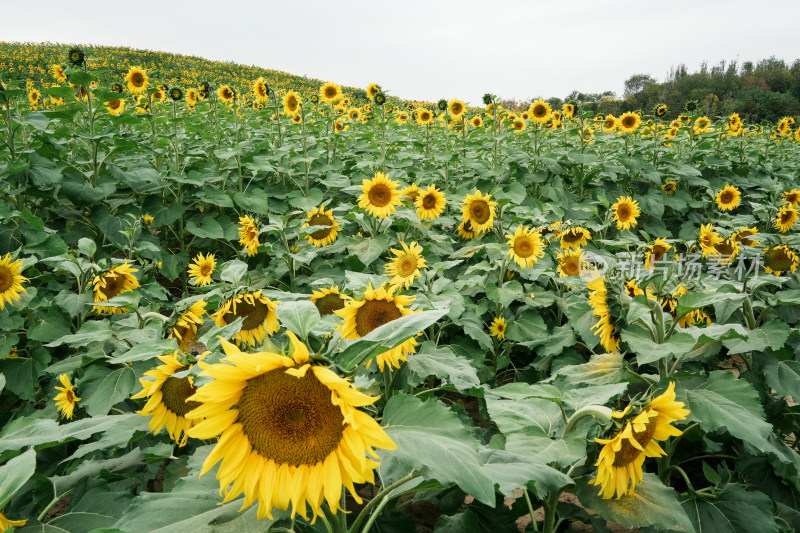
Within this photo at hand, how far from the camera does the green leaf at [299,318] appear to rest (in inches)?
41.5

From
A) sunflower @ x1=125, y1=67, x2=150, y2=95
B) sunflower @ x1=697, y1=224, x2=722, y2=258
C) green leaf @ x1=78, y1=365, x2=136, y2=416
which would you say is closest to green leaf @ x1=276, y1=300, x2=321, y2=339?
green leaf @ x1=78, y1=365, x2=136, y2=416

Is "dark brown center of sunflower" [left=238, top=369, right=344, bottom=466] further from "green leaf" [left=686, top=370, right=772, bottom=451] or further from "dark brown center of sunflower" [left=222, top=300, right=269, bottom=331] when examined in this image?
"green leaf" [left=686, top=370, right=772, bottom=451]

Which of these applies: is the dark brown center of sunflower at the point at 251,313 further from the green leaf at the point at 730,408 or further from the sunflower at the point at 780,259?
the sunflower at the point at 780,259

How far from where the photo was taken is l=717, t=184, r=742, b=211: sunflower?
19.9 ft

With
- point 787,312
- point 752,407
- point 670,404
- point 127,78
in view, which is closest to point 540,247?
point 787,312

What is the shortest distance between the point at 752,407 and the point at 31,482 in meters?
2.49

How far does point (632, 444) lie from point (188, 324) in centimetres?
161

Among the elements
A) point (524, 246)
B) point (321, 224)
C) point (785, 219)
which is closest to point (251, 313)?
point (321, 224)

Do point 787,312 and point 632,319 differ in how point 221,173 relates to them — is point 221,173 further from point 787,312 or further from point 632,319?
point 787,312

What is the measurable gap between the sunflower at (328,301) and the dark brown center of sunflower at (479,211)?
7.44ft

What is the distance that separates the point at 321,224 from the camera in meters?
3.98

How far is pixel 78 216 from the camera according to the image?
4160 millimetres

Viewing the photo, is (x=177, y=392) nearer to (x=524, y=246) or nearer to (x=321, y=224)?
(x=321, y=224)

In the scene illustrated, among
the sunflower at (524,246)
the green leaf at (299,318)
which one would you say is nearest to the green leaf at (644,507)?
the green leaf at (299,318)
